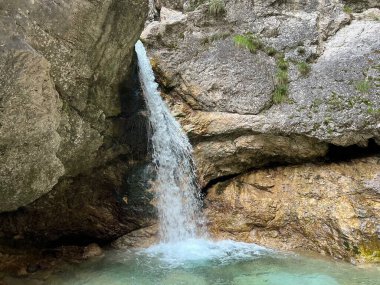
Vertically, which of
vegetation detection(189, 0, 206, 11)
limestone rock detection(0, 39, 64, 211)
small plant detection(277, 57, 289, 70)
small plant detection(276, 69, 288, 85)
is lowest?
limestone rock detection(0, 39, 64, 211)

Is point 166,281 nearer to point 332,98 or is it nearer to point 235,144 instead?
point 235,144

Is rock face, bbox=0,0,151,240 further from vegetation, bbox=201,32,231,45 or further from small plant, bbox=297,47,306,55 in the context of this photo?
small plant, bbox=297,47,306,55

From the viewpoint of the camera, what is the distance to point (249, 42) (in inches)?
418

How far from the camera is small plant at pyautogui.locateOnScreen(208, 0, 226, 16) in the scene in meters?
11.3

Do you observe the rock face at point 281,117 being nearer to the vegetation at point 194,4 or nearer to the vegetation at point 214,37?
the vegetation at point 214,37

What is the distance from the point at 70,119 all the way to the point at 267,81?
5146 millimetres

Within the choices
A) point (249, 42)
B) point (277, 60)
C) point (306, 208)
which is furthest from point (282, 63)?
point (306, 208)

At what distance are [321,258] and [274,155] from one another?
260cm

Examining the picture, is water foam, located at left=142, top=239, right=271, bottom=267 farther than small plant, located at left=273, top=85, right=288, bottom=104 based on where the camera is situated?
No

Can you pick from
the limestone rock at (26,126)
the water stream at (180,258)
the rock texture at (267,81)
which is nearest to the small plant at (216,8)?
the rock texture at (267,81)

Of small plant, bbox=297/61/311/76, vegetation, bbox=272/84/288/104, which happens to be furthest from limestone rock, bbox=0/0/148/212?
small plant, bbox=297/61/311/76

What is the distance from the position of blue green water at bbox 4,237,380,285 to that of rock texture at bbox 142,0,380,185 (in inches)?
81.3

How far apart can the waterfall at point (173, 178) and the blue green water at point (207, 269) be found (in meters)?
0.59

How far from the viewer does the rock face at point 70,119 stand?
19.7 ft
